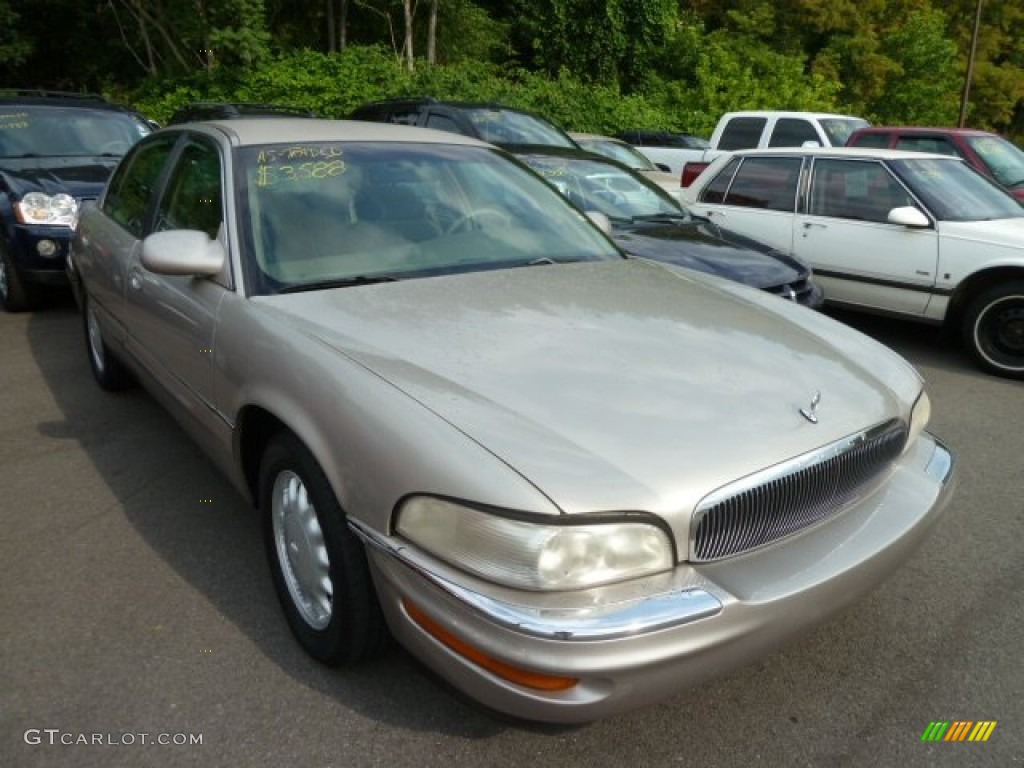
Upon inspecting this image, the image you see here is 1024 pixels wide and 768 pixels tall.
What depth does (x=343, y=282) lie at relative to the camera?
9.05 feet

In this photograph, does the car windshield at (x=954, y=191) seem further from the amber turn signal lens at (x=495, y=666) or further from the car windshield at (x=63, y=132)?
the car windshield at (x=63, y=132)

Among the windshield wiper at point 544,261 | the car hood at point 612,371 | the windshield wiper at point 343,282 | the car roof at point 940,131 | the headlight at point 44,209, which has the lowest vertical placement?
the headlight at point 44,209

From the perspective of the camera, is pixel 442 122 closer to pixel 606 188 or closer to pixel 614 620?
pixel 606 188

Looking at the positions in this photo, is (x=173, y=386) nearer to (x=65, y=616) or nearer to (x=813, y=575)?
(x=65, y=616)

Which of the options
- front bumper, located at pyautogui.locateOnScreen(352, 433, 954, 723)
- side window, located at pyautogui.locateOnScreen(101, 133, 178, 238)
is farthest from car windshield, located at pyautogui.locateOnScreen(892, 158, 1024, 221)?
side window, located at pyautogui.locateOnScreen(101, 133, 178, 238)

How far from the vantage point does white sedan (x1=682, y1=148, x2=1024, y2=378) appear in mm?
5547

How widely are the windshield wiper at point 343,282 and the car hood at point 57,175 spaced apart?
14.2ft

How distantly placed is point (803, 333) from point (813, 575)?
1.02 meters

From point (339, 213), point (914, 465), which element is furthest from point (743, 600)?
point (339, 213)

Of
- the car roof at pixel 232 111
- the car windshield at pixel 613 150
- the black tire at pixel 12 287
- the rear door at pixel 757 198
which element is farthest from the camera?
the car windshield at pixel 613 150

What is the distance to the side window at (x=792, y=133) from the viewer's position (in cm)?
1188

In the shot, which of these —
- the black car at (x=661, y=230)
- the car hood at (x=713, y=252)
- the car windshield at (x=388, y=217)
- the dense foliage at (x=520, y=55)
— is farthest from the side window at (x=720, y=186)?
the dense foliage at (x=520, y=55)

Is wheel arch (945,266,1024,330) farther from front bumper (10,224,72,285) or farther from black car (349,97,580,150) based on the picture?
front bumper (10,224,72,285)

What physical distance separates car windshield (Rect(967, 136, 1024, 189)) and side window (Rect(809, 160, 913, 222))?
322 cm
